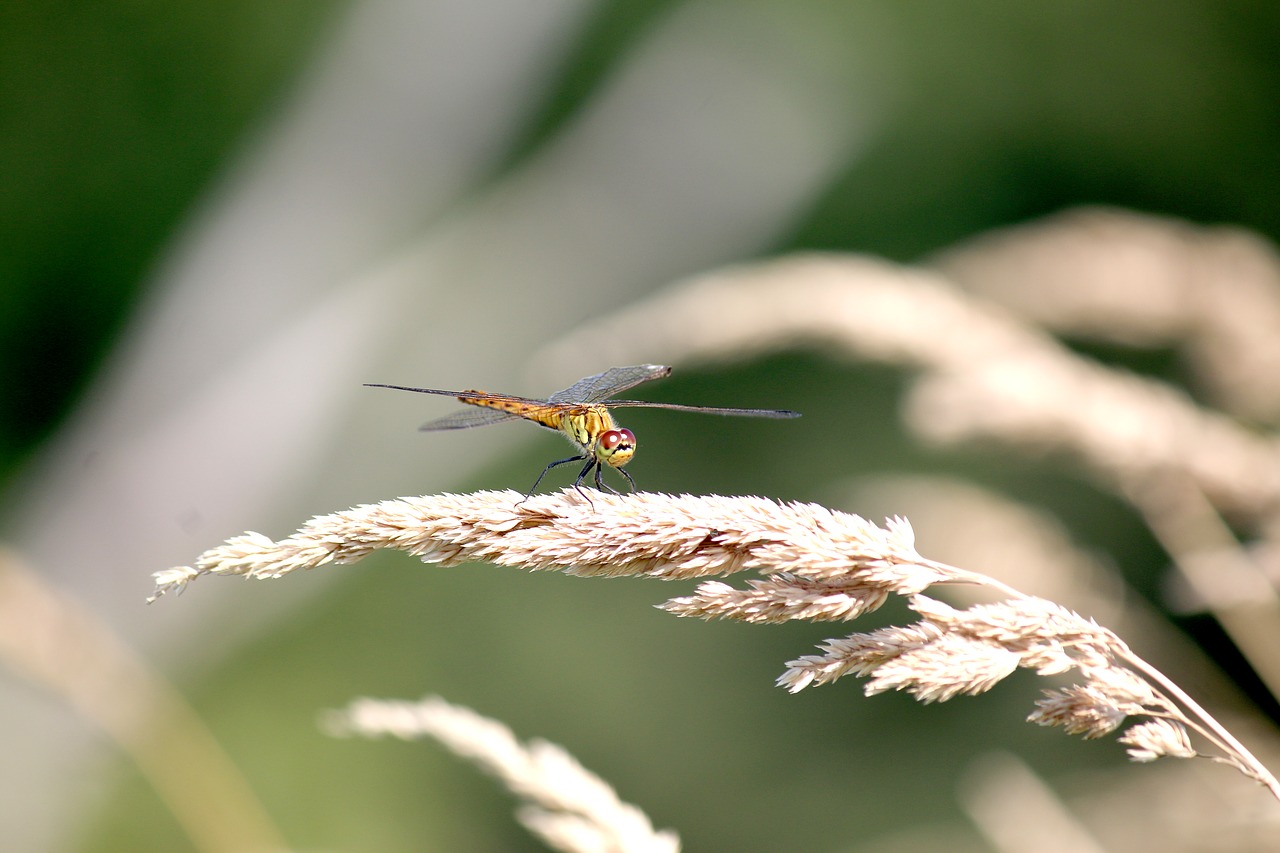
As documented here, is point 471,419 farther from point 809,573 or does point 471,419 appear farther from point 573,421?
point 809,573

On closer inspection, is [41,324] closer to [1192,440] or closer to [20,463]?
[20,463]

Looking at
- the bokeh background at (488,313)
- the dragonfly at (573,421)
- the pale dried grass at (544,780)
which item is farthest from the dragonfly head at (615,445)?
the bokeh background at (488,313)

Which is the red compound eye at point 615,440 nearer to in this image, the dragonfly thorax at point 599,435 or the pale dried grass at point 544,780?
the dragonfly thorax at point 599,435

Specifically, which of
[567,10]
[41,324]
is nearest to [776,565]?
[41,324]

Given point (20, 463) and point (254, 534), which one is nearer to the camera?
point (254, 534)

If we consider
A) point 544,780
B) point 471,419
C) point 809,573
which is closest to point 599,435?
point 471,419

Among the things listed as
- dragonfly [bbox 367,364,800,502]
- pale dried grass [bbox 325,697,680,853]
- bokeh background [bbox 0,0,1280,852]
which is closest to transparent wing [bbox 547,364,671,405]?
dragonfly [bbox 367,364,800,502]

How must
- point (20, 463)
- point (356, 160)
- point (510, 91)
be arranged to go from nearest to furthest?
1. point (20, 463)
2. point (356, 160)
3. point (510, 91)
